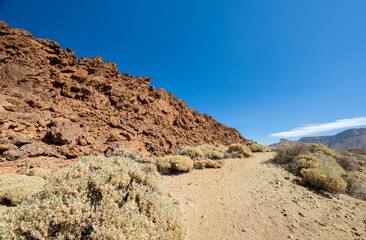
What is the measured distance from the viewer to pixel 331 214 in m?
3.98

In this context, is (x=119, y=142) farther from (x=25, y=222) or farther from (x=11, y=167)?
(x=25, y=222)

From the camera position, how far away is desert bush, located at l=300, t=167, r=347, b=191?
5.16m

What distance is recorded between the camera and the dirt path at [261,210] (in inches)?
129

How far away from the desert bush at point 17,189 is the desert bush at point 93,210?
2155mm

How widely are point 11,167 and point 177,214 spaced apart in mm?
7063

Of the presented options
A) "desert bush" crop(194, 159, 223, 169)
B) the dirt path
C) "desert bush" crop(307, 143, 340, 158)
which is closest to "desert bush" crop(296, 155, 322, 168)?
the dirt path

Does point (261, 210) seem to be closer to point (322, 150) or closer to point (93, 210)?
point (93, 210)

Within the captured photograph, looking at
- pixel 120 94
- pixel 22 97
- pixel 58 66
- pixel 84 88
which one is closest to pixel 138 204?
pixel 22 97

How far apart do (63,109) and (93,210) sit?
9.80 metres

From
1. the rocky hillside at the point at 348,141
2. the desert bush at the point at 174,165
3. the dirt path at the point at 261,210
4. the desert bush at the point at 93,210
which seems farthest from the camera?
the rocky hillside at the point at 348,141

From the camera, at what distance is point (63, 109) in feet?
31.2

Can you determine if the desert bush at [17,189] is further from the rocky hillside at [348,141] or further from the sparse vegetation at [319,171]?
the rocky hillside at [348,141]

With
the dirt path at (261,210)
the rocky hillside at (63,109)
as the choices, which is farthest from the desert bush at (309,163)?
the rocky hillside at (63,109)

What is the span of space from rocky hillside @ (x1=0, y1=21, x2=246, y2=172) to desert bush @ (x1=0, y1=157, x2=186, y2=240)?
5.41 m
